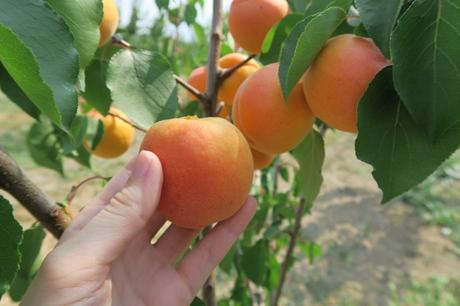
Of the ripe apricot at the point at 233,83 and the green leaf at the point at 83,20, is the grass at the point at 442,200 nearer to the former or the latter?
the ripe apricot at the point at 233,83

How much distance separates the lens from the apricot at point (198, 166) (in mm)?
584

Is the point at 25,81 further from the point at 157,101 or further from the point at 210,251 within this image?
the point at 210,251

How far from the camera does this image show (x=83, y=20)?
0.53 meters

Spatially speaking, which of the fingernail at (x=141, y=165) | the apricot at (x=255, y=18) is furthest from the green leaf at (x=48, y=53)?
the apricot at (x=255, y=18)

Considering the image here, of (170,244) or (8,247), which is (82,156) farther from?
(8,247)

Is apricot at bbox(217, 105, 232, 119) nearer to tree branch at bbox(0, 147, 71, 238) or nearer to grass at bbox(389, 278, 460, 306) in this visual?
tree branch at bbox(0, 147, 71, 238)

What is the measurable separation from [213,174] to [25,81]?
284 mm

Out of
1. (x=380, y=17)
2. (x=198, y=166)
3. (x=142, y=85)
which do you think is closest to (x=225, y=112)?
(x=142, y=85)

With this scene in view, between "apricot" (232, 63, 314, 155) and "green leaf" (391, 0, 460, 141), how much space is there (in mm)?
220

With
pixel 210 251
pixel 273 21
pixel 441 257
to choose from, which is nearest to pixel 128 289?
pixel 210 251

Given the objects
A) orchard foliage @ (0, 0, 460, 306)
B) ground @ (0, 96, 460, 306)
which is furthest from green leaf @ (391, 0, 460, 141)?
ground @ (0, 96, 460, 306)

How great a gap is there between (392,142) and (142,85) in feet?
1.33

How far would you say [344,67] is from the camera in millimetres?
553

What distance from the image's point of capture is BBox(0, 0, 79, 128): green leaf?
15.5 inches
